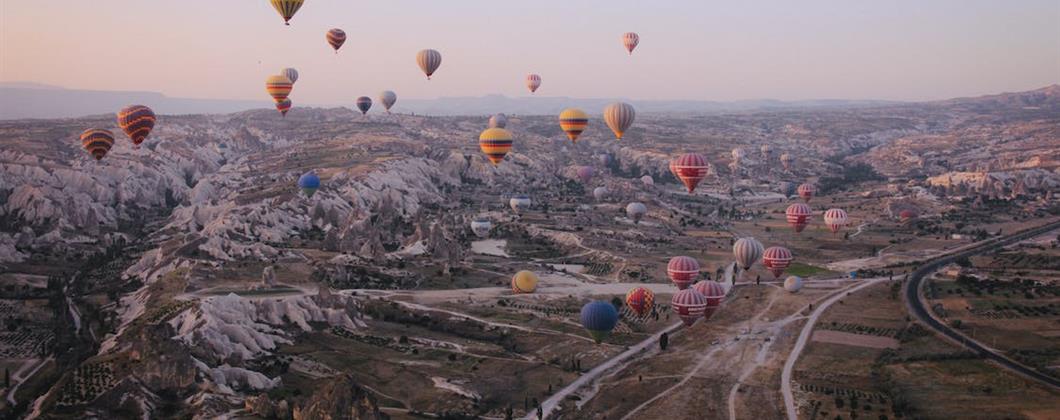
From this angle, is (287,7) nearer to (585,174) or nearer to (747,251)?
(747,251)

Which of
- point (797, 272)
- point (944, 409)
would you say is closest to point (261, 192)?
point (797, 272)

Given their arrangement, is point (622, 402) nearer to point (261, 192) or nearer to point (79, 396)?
point (79, 396)

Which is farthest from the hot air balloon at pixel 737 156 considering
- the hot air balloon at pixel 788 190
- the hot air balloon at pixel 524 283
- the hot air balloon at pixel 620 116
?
the hot air balloon at pixel 524 283

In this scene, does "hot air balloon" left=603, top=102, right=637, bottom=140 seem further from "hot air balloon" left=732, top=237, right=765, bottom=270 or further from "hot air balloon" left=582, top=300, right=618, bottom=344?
"hot air balloon" left=582, top=300, right=618, bottom=344

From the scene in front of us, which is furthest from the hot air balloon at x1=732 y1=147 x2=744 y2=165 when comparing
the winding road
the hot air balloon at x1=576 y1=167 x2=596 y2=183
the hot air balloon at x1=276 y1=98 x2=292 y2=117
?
the hot air balloon at x1=276 y1=98 x2=292 y2=117

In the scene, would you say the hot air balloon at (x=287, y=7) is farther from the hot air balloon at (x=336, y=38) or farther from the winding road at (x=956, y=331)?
the winding road at (x=956, y=331)

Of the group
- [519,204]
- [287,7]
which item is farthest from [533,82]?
[287,7]
